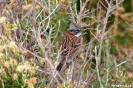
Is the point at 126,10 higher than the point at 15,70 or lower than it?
lower

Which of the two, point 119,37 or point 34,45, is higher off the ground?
point 34,45

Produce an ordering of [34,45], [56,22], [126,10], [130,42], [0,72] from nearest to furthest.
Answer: [0,72] → [34,45] → [56,22] → [130,42] → [126,10]

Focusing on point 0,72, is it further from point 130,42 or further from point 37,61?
point 130,42

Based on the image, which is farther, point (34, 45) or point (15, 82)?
point (34, 45)

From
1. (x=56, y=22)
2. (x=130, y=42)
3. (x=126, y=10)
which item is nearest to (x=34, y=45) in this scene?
(x=56, y=22)

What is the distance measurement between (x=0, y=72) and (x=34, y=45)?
0.76 m

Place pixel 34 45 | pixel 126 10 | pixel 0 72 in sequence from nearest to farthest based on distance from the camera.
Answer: pixel 0 72, pixel 34 45, pixel 126 10

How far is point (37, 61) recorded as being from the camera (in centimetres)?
393

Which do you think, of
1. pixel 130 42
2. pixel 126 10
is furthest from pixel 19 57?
pixel 126 10

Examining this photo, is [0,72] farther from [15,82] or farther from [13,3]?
[13,3]

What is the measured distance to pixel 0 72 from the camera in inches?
134

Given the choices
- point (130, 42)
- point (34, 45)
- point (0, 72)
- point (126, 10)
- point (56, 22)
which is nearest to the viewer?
point (0, 72)

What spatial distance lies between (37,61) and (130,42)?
424cm

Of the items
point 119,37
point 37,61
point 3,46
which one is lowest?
point 119,37
